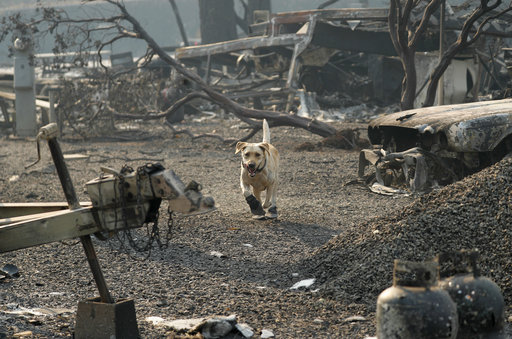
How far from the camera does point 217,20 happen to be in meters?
33.8

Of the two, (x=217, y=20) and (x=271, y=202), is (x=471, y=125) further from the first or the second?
(x=217, y=20)

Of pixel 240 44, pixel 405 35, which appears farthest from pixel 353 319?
pixel 240 44

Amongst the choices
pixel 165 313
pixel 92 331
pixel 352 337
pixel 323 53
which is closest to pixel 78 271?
pixel 165 313

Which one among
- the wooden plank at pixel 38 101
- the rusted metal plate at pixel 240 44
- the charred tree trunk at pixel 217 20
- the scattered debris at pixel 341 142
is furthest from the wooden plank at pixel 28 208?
the charred tree trunk at pixel 217 20

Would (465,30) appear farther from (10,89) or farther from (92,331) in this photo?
(10,89)

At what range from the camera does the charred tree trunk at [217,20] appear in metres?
33.8

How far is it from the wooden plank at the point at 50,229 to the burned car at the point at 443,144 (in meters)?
5.93

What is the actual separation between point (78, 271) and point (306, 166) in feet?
23.3

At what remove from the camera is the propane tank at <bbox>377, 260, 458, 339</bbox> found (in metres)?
3.26

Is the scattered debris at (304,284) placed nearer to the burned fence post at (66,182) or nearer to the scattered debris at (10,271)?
the burned fence post at (66,182)

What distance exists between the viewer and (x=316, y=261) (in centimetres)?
611

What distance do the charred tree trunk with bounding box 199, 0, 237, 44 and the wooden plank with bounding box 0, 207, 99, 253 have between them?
3054 cm

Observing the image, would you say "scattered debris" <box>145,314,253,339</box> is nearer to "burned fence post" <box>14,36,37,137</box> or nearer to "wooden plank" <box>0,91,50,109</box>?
"burned fence post" <box>14,36,37,137</box>

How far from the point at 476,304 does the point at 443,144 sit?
18.8 feet
